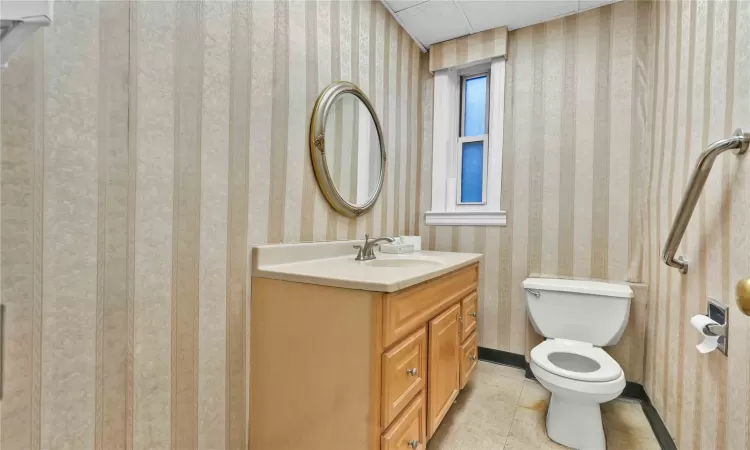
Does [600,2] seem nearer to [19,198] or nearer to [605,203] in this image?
[605,203]

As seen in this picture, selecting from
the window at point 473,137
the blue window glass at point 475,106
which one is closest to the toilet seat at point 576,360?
the window at point 473,137

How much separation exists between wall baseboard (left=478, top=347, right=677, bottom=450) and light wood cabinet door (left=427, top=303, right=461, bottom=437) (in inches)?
27.0

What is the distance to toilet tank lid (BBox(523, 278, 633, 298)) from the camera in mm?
1652

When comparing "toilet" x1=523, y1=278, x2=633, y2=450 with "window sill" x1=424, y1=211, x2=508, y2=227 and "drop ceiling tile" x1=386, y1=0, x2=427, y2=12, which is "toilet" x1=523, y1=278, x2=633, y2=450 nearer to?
"window sill" x1=424, y1=211, x2=508, y2=227

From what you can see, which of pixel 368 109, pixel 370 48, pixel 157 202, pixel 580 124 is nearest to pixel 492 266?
pixel 580 124

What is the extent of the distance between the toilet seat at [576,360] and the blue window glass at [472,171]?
1.07 m

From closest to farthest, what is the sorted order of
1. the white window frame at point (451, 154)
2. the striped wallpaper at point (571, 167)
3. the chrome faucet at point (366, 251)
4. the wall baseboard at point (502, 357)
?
the chrome faucet at point (366, 251), the striped wallpaper at point (571, 167), the wall baseboard at point (502, 357), the white window frame at point (451, 154)

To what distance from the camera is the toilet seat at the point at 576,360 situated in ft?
4.30

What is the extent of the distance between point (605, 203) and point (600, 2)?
1.20 meters

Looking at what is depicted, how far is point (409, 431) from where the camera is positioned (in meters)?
1.09

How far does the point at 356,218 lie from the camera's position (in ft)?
5.58

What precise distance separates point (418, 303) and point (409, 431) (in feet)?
1.45

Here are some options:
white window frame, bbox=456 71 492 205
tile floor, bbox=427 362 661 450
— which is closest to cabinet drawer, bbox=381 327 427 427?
tile floor, bbox=427 362 661 450

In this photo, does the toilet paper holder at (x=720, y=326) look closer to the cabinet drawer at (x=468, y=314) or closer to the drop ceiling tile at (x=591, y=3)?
the cabinet drawer at (x=468, y=314)
